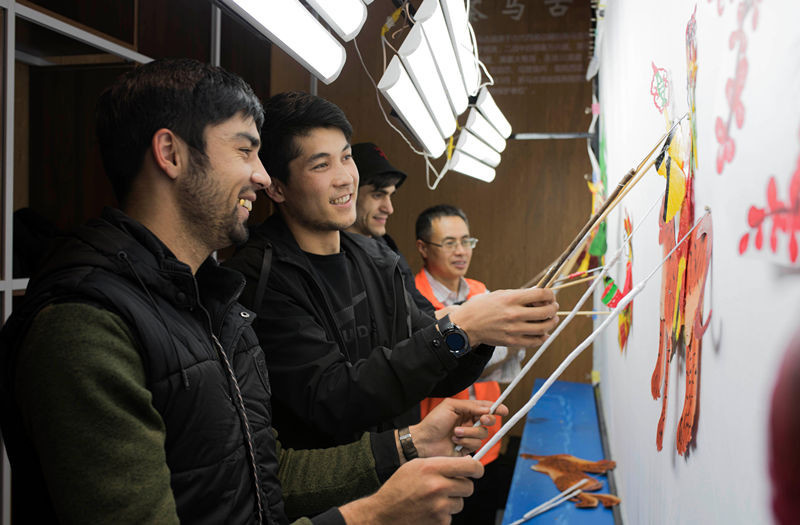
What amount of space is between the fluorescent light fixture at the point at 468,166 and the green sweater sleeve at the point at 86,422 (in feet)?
6.98

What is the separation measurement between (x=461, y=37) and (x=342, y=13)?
2.57 ft

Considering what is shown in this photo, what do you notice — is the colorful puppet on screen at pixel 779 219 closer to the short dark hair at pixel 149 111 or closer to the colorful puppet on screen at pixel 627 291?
the short dark hair at pixel 149 111

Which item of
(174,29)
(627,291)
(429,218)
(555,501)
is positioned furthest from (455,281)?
(174,29)

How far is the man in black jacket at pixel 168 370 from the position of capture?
64cm

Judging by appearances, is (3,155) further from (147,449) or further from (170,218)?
(147,449)

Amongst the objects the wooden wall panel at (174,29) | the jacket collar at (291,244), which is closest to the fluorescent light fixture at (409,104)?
the jacket collar at (291,244)

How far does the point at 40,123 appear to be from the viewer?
1716 mm

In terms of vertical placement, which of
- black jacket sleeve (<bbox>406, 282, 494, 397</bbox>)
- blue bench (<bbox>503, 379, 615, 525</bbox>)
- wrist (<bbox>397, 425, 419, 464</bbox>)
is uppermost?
black jacket sleeve (<bbox>406, 282, 494, 397</bbox>)

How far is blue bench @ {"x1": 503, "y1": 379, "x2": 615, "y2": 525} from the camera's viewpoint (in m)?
1.73

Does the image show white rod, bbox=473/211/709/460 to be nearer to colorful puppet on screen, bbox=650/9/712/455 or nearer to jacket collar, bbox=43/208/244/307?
colorful puppet on screen, bbox=650/9/712/455

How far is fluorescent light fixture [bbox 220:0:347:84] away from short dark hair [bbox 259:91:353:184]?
8 cm

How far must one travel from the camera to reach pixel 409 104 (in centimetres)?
168

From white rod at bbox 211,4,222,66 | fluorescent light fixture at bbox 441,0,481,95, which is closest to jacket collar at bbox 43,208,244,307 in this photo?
fluorescent light fixture at bbox 441,0,481,95

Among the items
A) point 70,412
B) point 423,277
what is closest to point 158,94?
point 70,412
